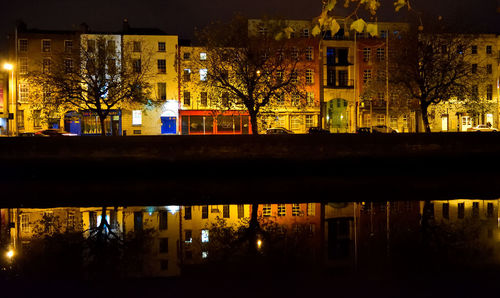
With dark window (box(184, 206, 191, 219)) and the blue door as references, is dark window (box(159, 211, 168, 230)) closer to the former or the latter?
dark window (box(184, 206, 191, 219))

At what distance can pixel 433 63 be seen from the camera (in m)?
37.1

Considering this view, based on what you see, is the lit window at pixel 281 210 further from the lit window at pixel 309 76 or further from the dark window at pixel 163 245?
the lit window at pixel 309 76

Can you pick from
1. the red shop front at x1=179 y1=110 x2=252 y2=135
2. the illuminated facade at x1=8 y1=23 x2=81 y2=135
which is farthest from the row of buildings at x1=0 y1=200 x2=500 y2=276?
the illuminated facade at x1=8 y1=23 x2=81 y2=135

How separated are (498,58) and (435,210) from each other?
54032 mm

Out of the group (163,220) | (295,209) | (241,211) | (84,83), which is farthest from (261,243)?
(84,83)

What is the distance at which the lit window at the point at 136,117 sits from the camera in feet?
166

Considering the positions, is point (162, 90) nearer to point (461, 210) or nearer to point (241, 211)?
point (241, 211)

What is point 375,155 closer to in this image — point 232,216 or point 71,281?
point 232,216

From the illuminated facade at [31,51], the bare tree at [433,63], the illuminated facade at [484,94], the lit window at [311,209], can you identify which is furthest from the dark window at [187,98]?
the lit window at [311,209]

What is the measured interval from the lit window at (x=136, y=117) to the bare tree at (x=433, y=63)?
29900 millimetres

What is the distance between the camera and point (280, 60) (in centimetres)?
3250

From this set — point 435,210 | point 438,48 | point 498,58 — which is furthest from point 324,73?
point 435,210

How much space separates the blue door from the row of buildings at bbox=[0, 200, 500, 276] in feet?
124

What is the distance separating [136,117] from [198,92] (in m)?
8.19
